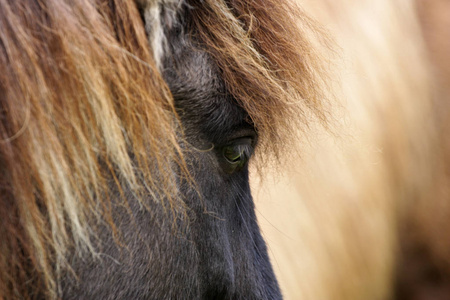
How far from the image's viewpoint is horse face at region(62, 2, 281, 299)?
25.9 inches

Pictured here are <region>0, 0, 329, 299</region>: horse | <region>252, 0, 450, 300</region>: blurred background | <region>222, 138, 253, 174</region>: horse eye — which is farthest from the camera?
A: <region>252, 0, 450, 300</region>: blurred background

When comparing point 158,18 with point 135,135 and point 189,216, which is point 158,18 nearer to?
point 135,135

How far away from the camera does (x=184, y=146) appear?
0.71 m

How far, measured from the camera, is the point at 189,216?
722 millimetres

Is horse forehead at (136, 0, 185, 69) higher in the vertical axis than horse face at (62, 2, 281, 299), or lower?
higher

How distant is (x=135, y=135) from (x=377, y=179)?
4.98 feet

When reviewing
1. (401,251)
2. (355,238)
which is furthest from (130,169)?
(401,251)

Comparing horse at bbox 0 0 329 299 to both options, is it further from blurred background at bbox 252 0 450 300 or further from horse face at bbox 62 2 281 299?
blurred background at bbox 252 0 450 300

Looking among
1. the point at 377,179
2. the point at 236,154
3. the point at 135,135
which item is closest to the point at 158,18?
the point at 135,135

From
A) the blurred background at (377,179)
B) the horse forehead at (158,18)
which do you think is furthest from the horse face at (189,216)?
the blurred background at (377,179)

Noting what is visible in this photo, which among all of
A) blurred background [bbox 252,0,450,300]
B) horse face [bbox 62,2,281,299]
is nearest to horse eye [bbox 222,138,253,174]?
horse face [bbox 62,2,281,299]

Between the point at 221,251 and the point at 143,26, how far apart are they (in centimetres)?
38

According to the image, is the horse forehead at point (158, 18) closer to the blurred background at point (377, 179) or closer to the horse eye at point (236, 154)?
the horse eye at point (236, 154)

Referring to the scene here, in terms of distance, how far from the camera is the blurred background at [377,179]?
1713 mm
